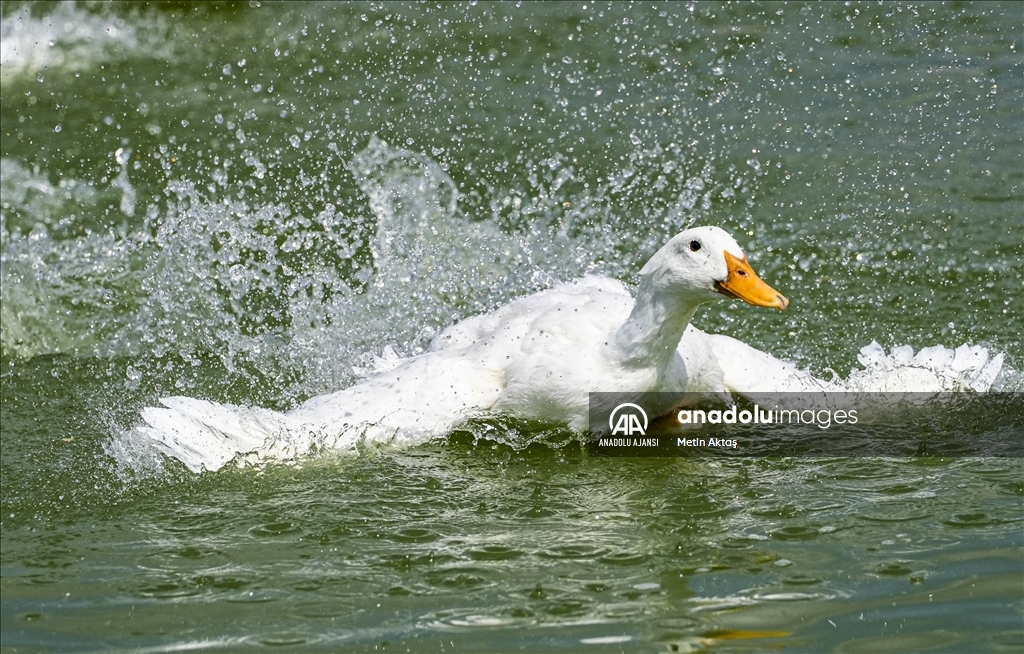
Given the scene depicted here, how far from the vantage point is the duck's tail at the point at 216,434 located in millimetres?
6242

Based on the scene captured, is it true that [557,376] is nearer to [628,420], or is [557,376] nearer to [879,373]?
[628,420]

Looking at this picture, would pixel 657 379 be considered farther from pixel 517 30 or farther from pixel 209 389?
pixel 517 30

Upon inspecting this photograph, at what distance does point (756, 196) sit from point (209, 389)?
4.22 metres

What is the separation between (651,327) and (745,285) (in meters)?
0.48

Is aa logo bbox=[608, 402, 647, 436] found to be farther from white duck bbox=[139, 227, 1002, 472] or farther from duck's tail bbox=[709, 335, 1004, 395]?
duck's tail bbox=[709, 335, 1004, 395]

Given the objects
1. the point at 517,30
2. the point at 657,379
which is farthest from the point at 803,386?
the point at 517,30

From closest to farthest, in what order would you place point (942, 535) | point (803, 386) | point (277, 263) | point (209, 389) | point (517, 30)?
point (942, 535) → point (803, 386) → point (209, 389) → point (277, 263) → point (517, 30)

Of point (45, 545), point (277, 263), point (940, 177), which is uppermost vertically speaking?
point (940, 177)

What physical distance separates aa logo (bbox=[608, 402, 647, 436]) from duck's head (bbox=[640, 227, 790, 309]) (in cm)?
66

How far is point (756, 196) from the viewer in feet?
30.9

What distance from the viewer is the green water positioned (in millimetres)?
5094

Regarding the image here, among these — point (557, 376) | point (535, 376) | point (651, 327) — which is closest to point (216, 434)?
point (535, 376)

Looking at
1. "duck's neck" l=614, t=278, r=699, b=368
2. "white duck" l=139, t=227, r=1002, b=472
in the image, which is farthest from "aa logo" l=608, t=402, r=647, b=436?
"duck's neck" l=614, t=278, r=699, b=368

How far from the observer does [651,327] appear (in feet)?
19.9
